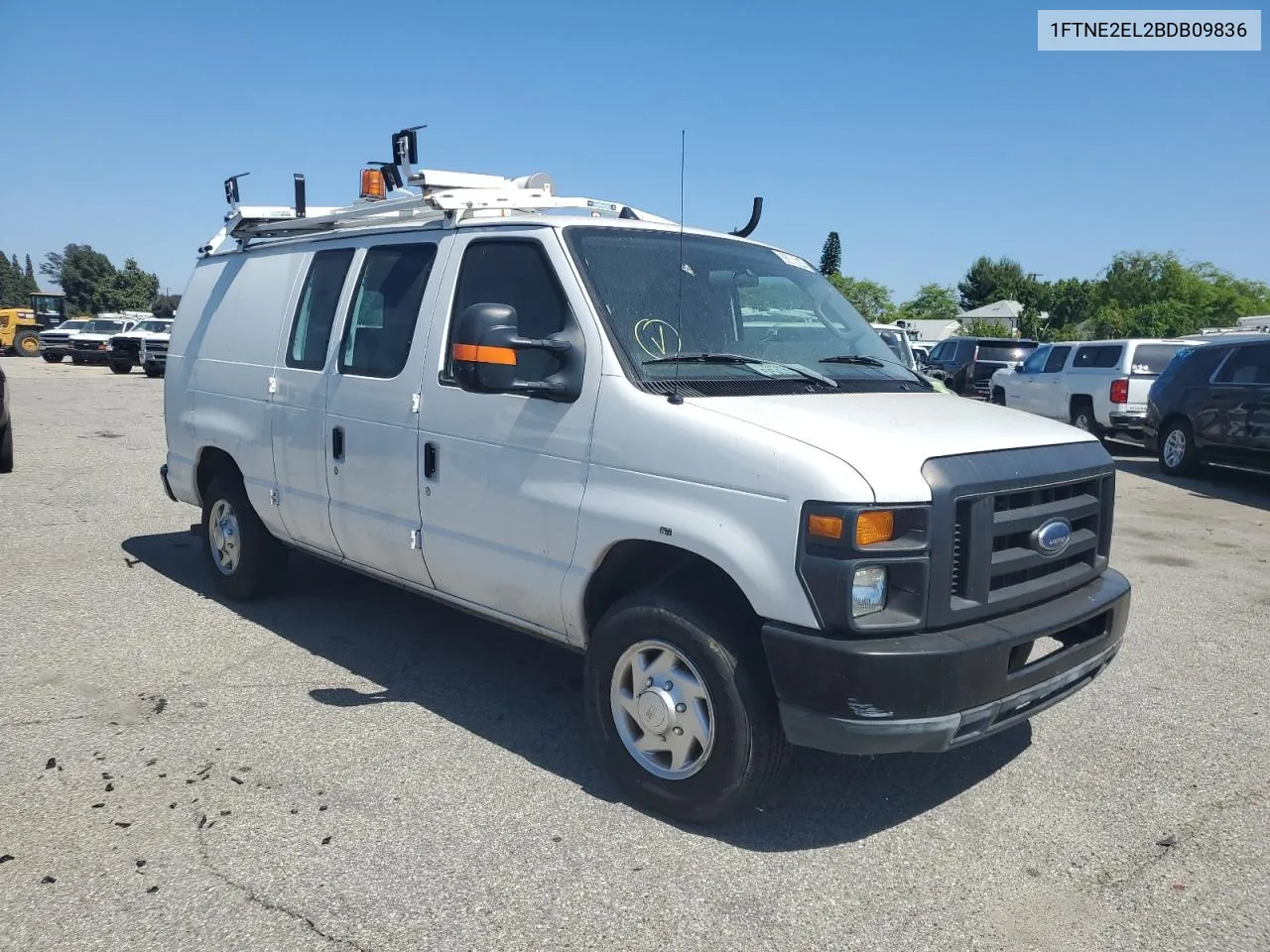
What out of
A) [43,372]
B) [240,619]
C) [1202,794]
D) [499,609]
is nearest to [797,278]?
[499,609]

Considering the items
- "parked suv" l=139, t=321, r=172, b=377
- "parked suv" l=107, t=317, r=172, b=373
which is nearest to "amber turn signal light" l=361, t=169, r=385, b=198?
"parked suv" l=139, t=321, r=172, b=377

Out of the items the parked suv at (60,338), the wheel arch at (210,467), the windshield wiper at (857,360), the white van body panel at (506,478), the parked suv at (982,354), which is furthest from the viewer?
the parked suv at (60,338)

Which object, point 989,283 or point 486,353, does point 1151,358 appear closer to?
point 486,353

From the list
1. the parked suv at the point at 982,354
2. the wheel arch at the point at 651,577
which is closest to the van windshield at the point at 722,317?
the wheel arch at the point at 651,577

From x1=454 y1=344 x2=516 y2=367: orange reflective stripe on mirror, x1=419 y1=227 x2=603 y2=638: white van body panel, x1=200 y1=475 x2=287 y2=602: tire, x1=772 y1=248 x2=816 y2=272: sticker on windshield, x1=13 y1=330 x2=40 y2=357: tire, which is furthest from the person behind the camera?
x1=13 y1=330 x2=40 y2=357: tire

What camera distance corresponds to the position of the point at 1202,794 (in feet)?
13.2

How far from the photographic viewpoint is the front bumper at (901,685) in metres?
3.13

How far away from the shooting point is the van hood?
3.21 meters

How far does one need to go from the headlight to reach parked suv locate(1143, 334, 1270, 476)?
1016 cm

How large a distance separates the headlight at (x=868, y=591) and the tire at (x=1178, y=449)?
11128 millimetres

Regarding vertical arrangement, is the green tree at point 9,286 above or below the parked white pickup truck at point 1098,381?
above

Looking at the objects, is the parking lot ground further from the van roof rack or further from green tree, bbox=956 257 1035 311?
green tree, bbox=956 257 1035 311

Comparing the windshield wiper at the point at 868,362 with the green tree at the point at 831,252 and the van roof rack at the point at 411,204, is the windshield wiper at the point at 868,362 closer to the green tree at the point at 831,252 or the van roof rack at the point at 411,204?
the van roof rack at the point at 411,204

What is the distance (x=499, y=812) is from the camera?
146 inches
